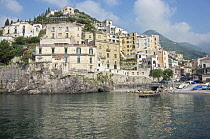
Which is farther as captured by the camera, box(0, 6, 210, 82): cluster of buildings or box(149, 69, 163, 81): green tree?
box(149, 69, 163, 81): green tree

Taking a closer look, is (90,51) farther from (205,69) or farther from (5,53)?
(205,69)

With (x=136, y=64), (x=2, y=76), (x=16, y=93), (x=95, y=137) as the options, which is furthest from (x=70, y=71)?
(x=95, y=137)

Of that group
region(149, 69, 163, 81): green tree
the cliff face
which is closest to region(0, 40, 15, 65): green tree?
the cliff face

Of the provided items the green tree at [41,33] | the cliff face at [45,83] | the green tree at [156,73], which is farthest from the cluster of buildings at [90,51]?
the cliff face at [45,83]

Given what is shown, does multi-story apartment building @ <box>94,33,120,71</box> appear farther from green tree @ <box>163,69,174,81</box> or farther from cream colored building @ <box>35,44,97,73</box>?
green tree @ <box>163,69,174,81</box>

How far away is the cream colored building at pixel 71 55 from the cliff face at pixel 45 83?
4.49m

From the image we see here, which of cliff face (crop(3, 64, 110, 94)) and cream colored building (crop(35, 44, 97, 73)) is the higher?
cream colored building (crop(35, 44, 97, 73))

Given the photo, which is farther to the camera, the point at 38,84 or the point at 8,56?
the point at 8,56

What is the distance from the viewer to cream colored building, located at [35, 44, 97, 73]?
5819 centimetres

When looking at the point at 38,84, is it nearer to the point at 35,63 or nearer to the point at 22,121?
the point at 35,63

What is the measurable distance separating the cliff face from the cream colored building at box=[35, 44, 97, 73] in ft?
14.7

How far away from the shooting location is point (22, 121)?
1894cm

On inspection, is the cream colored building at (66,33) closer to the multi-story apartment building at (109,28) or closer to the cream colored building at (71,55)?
the cream colored building at (71,55)

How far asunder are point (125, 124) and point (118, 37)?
238 feet
